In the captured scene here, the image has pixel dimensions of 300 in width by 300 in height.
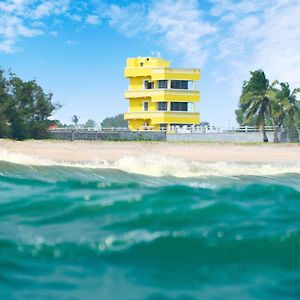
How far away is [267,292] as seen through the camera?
4.79 meters

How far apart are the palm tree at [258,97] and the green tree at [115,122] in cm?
8417

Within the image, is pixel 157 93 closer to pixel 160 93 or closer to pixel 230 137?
pixel 160 93

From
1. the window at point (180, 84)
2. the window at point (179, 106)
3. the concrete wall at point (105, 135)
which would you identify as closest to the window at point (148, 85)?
the window at point (180, 84)

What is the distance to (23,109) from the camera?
164 feet

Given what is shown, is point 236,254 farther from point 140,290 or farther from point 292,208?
point 292,208

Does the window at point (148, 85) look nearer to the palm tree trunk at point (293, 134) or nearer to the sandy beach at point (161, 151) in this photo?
the palm tree trunk at point (293, 134)

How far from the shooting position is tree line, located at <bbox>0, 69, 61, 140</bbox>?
158 feet

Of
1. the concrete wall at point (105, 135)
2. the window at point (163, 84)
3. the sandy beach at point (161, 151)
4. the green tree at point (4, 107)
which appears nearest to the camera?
the sandy beach at point (161, 151)

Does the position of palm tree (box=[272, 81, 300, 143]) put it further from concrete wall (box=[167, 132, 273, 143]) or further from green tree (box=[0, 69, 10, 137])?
green tree (box=[0, 69, 10, 137])

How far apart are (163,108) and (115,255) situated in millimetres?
58200

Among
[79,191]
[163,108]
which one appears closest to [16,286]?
[79,191]

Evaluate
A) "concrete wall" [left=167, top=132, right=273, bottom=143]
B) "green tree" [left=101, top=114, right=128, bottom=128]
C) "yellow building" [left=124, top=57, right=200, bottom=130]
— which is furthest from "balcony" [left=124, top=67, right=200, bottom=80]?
"green tree" [left=101, top=114, right=128, bottom=128]

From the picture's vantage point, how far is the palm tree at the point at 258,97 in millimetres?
50750

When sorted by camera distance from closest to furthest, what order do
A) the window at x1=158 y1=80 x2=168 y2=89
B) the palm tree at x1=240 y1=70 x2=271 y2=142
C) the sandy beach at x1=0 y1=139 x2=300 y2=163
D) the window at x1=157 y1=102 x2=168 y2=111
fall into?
the sandy beach at x1=0 y1=139 x2=300 y2=163
the palm tree at x1=240 y1=70 x2=271 y2=142
the window at x1=158 y1=80 x2=168 y2=89
the window at x1=157 y1=102 x2=168 y2=111
